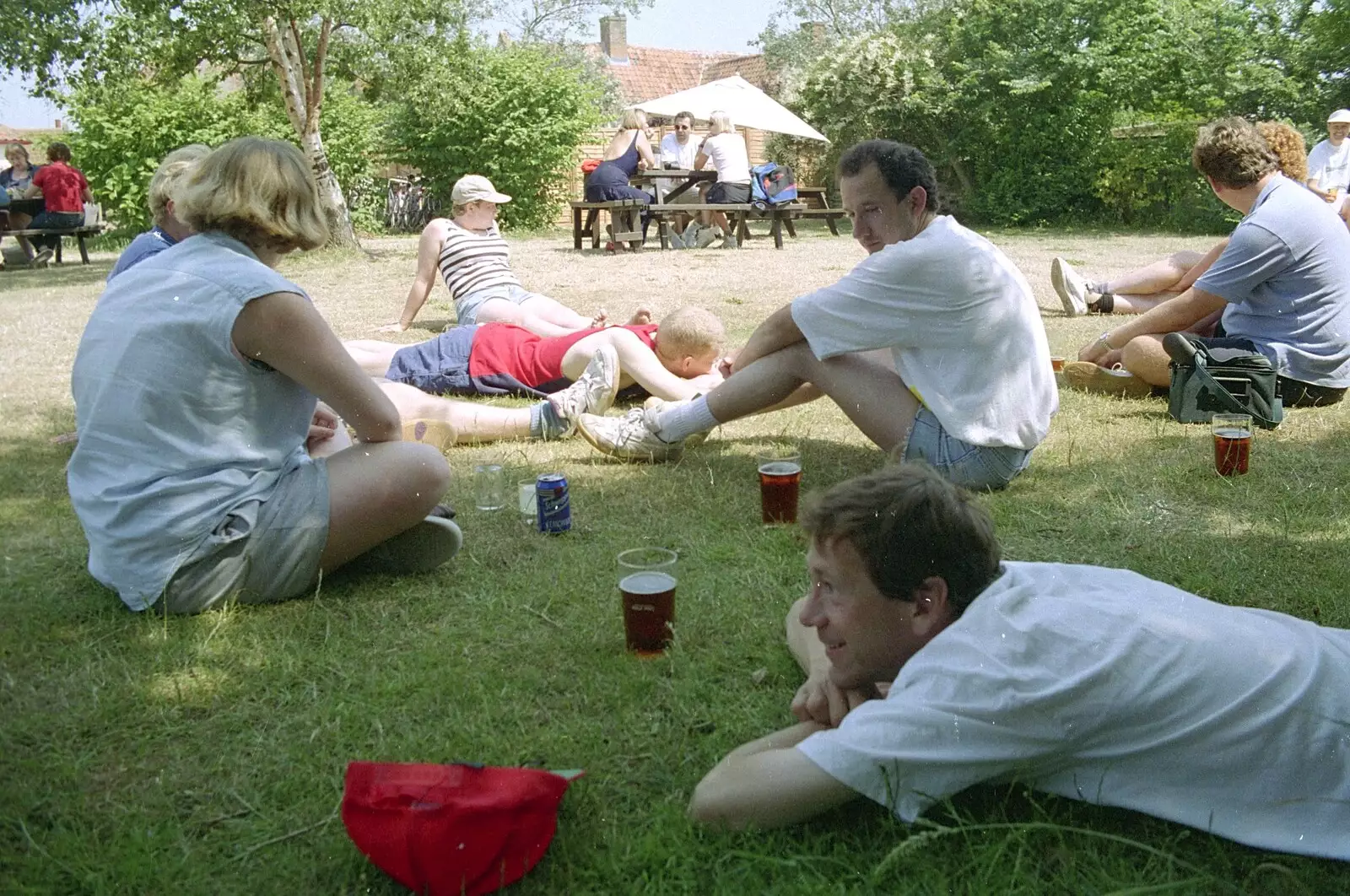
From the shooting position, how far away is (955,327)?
13.3ft

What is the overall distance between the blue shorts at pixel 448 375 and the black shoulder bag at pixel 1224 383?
312cm

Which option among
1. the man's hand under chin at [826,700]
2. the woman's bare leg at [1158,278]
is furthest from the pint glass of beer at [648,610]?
the woman's bare leg at [1158,278]

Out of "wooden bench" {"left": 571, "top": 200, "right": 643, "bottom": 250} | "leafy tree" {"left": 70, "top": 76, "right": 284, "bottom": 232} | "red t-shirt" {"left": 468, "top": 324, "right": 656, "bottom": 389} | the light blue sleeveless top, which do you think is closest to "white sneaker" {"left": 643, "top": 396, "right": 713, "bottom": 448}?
"red t-shirt" {"left": 468, "top": 324, "right": 656, "bottom": 389}

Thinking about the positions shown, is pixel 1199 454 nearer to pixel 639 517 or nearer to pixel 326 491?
pixel 639 517

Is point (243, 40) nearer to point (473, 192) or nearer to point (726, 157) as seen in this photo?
point (726, 157)

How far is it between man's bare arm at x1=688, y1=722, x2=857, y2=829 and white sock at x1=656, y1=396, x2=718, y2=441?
8.06ft

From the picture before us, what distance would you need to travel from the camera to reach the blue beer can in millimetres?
3875

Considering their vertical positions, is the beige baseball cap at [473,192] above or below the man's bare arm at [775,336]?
above

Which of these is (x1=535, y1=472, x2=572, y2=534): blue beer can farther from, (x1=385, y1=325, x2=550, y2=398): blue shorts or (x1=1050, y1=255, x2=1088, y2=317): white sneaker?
(x1=1050, y1=255, x2=1088, y2=317): white sneaker

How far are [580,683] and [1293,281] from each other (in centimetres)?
442

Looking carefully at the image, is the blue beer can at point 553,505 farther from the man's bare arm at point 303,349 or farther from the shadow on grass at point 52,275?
the shadow on grass at point 52,275

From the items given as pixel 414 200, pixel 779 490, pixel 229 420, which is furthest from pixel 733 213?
pixel 229 420

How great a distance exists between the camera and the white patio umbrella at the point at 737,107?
21125 millimetres

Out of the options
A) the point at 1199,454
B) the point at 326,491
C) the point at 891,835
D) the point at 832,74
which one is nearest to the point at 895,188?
the point at 1199,454
